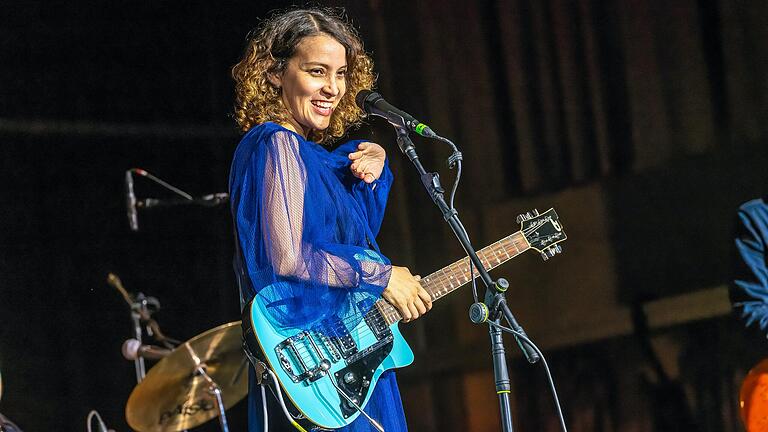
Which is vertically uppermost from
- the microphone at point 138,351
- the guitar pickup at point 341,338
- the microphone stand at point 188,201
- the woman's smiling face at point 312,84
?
the woman's smiling face at point 312,84

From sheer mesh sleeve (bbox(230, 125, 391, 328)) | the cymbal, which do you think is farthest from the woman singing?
the cymbal

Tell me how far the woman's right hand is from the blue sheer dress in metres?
0.04

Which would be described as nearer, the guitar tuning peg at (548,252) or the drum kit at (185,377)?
the guitar tuning peg at (548,252)

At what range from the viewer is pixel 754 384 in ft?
10.0

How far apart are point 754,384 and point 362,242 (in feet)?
4.98

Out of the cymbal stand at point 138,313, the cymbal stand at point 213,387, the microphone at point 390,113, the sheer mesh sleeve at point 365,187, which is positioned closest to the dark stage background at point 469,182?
the cymbal stand at point 138,313

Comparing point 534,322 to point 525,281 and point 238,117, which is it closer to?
point 525,281

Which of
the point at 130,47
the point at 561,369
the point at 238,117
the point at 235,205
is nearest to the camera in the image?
the point at 235,205

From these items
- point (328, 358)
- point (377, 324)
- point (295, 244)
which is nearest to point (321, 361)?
point (328, 358)

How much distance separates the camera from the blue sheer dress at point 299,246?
220 cm

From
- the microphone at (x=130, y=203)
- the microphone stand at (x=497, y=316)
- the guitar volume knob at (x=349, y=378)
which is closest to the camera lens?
the microphone stand at (x=497, y=316)

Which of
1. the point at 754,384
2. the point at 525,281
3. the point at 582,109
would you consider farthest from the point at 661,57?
the point at 754,384

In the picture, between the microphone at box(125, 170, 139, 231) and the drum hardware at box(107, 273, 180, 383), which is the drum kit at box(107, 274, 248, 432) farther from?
the microphone at box(125, 170, 139, 231)

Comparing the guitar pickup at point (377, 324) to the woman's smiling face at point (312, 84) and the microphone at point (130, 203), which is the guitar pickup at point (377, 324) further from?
the microphone at point (130, 203)
